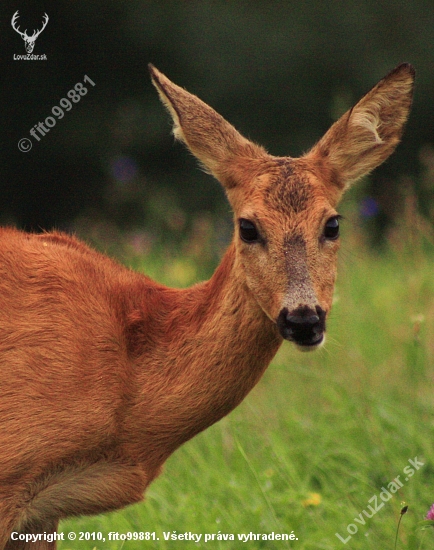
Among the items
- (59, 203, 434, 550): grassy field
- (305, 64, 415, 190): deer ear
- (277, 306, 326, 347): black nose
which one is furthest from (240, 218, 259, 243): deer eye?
(59, 203, 434, 550): grassy field

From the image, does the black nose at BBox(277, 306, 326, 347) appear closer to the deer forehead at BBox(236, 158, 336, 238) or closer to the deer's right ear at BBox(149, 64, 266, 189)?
the deer forehead at BBox(236, 158, 336, 238)

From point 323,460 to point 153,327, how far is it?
61.0 inches

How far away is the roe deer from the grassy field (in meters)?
0.41

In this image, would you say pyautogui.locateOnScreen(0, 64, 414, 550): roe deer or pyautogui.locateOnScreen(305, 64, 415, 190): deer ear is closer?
pyautogui.locateOnScreen(0, 64, 414, 550): roe deer

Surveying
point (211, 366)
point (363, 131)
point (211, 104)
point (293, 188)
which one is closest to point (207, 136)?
point (293, 188)

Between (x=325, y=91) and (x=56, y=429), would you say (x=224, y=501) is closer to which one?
(x=56, y=429)

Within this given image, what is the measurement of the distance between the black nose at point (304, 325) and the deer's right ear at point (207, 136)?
0.86 metres

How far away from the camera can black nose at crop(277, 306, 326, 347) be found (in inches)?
147

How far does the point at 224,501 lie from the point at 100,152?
12579 millimetres

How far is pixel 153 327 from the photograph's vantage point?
435 centimetres

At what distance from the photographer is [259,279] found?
4.02 metres

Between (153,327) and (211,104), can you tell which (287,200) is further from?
(211,104)

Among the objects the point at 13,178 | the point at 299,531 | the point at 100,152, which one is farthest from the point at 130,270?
the point at 100,152

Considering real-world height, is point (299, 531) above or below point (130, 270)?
below
